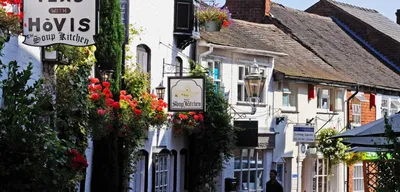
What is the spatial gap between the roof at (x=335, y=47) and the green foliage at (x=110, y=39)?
18029mm

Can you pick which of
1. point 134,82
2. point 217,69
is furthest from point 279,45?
point 134,82

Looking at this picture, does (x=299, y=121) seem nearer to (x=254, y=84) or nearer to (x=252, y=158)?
(x=252, y=158)

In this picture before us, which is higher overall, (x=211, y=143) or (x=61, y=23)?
(x=61, y=23)

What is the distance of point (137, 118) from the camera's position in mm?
23500

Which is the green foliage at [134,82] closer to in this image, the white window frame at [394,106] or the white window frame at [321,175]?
the white window frame at [321,175]

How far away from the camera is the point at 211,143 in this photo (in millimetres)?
28547

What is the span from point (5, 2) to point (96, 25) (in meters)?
1.33

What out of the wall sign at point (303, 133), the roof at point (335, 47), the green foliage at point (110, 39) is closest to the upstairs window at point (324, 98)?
the roof at point (335, 47)

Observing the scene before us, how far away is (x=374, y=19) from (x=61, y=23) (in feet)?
122

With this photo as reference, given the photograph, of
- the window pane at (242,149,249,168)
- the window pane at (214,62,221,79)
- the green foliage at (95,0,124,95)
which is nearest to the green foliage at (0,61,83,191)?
the green foliage at (95,0,124,95)

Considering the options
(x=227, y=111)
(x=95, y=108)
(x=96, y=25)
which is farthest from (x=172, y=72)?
(x=96, y=25)

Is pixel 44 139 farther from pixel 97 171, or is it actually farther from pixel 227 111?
pixel 227 111

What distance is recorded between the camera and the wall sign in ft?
113

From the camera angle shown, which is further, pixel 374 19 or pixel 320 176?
pixel 374 19
